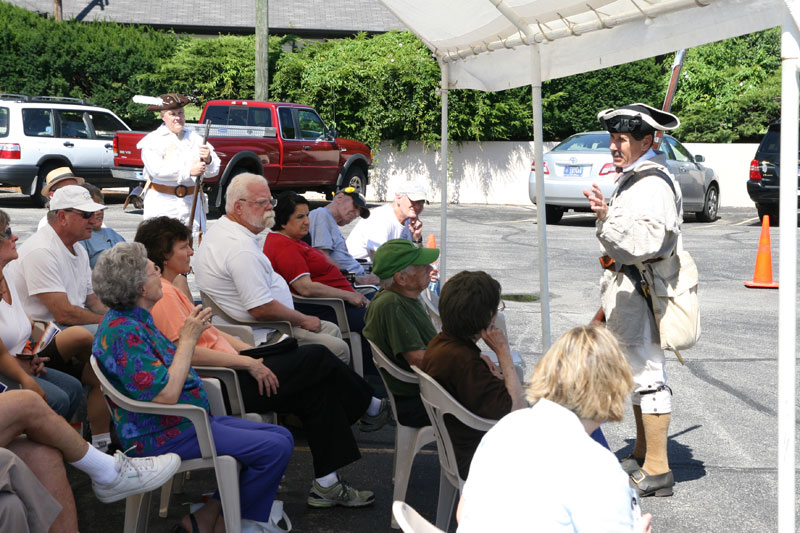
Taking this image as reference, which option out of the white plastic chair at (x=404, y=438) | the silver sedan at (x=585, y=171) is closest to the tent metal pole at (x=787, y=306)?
the white plastic chair at (x=404, y=438)

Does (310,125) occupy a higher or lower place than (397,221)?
higher

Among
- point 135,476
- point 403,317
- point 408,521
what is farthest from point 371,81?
point 408,521

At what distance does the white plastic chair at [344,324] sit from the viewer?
625 centimetres

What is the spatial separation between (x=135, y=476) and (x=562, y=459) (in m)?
1.93

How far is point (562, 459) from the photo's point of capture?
2.26 metres

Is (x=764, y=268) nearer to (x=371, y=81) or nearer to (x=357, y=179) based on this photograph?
(x=357, y=179)

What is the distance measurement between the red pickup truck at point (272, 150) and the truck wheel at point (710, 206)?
7323 mm

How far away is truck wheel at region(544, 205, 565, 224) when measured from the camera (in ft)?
56.6

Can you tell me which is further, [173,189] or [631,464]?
[173,189]

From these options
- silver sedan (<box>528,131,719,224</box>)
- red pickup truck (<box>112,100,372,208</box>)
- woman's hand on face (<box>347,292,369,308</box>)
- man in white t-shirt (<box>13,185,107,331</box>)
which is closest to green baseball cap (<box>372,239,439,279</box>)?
woman's hand on face (<box>347,292,369,308</box>)

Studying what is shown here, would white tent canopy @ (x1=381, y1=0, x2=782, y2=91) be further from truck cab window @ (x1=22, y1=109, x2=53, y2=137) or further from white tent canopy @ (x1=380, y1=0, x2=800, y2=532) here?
truck cab window @ (x1=22, y1=109, x2=53, y2=137)

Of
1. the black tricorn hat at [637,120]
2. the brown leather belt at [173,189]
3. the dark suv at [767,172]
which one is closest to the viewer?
Result: the black tricorn hat at [637,120]

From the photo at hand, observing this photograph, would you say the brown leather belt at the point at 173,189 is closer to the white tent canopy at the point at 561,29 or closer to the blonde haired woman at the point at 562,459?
the white tent canopy at the point at 561,29

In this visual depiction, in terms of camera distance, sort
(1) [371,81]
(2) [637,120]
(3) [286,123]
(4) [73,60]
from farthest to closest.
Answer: (4) [73,60]
(1) [371,81]
(3) [286,123]
(2) [637,120]
